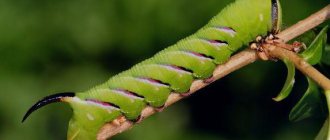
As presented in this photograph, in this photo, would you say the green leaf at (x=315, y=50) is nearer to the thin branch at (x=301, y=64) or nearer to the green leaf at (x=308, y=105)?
the thin branch at (x=301, y=64)

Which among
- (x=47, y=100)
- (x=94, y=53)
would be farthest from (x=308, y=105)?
(x=94, y=53)

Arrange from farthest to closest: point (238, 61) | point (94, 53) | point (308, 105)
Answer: point (94, 53), point (308, 105), point (238, 61)

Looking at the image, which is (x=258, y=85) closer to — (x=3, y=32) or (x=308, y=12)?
(x=308, y=12)

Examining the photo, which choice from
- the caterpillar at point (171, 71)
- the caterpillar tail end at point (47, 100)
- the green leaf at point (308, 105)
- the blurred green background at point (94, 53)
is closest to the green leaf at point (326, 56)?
Result: the green leaf at point (308, 105)

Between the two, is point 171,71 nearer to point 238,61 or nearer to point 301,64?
point 238,61

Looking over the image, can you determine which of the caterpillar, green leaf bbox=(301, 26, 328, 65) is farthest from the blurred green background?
green leaf bbox=(301, 26, 328, 65)

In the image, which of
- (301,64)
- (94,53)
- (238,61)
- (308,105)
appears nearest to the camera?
(301,64)

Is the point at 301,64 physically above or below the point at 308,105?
above
